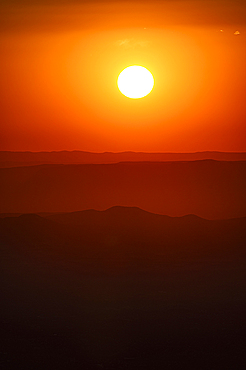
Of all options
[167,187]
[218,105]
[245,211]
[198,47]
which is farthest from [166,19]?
[245,211]

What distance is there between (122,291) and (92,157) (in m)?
1.23

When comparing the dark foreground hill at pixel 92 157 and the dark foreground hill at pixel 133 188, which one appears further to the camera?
the dark foreground hill at pixel 92 157

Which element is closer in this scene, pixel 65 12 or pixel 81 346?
pixel 81 346

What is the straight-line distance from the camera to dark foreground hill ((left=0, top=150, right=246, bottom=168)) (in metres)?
2.72

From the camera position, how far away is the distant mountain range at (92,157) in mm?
2719

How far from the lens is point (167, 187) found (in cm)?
270

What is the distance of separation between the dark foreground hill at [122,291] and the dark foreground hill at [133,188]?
0.37 ft

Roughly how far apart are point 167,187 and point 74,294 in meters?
1.22

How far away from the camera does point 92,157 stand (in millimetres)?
2742

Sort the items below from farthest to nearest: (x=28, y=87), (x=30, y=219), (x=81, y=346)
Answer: (x=30, y=219) → (x=28, y=87) → (x=81, y=346)

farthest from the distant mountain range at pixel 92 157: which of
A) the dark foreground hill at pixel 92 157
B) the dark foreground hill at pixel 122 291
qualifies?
the dark foreground hill at pixel 122 291

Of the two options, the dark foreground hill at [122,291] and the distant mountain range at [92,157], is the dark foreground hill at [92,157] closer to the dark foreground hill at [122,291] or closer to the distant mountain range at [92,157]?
the distant mountain range at [92,157]

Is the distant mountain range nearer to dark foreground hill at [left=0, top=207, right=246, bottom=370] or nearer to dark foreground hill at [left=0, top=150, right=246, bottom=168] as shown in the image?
dark foreground hill at [left=0, top=150, right=246, bottom=168]

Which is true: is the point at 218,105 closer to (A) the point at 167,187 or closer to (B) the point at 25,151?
(A) the point at 167,187
